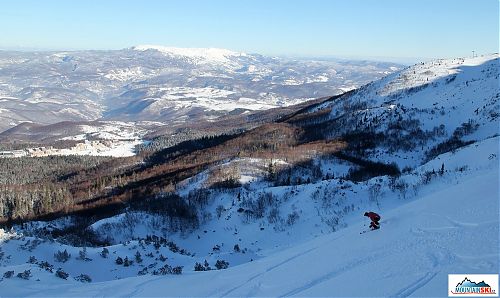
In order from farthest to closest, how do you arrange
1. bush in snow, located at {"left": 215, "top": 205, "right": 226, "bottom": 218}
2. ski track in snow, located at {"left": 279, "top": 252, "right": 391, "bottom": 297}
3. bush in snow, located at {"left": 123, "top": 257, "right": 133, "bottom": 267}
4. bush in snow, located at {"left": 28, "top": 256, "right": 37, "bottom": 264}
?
1. bush in snow, located at {"left": 215, "top": 205, "right": 226, "bottom": 218}
2. bush in snow, located at {"left": 123, "top": 257, "right": 133, "bottom": 267}
3. bush in snow, located at {"left": 28, "top": 256, "right": 37, "bottom": 264}
4. ski track in snow, located at {"left": 279, "top": 252, "right": 391, "bottom": 297}

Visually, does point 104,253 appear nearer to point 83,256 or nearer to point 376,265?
point 83,256

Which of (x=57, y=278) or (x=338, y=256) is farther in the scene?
(x=57, y=278)

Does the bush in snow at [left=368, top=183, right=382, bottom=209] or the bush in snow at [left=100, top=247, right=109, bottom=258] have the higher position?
the bush in snow at [left=368, top=183, right=382, bottom=209]

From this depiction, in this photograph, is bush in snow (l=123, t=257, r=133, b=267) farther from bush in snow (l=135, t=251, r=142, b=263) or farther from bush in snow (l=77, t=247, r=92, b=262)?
bush in snow (l=77, t=247, r=92, b=262)

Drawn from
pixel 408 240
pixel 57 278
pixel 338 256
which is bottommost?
pixel 57 278

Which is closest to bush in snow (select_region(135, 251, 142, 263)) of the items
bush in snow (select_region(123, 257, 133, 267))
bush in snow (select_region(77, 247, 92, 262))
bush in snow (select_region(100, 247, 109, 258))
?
bush in snow (select_region(123, 257, 133, 267))

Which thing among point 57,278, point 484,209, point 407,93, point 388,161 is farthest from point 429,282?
point 407,93

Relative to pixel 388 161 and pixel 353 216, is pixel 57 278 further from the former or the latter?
pixel 388 161
